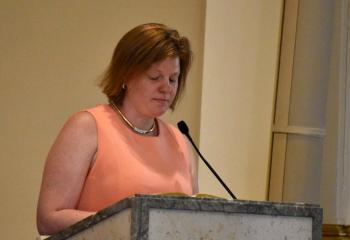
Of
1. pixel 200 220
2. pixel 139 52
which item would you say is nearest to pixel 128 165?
pixel 139 52

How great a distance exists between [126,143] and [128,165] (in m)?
0.10

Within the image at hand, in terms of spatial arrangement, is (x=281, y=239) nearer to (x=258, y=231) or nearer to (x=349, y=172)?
(x=258, y=231)

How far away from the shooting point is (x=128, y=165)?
2.54 m

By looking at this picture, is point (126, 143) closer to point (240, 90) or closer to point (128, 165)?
point (128, 165)

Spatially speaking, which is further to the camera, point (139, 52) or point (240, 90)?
point (240, 90)

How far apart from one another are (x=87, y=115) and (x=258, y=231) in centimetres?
91

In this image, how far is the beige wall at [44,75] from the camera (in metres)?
4.03

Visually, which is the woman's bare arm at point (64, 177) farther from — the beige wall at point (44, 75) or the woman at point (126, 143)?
the beige wall at point (44, 75)

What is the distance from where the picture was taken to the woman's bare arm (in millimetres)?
2367

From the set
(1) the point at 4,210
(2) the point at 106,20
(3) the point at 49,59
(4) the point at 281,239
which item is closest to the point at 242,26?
(2) the point at 106,20

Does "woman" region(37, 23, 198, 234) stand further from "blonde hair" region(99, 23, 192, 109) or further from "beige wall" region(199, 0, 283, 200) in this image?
"beige wall" region(199, 0, 283, 200)

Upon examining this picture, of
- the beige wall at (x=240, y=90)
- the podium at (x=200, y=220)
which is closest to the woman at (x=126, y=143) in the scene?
the podium at (x=200, y=220)

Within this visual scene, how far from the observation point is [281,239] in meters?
1.82

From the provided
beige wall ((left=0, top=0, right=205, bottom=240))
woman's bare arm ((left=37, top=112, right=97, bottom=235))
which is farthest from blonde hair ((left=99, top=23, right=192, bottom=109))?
beige wall ((left=0, top=0, right=205, bottom=240))
